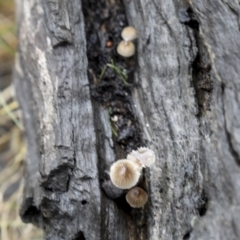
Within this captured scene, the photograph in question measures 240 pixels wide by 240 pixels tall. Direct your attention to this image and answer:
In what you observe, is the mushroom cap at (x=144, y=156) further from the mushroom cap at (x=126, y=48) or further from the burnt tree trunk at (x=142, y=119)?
the mushroom cap at (x=126, y=48)

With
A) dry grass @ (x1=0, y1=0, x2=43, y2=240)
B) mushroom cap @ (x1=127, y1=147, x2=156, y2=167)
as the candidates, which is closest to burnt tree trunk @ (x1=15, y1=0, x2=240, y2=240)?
mushroom cap @ (x1=127, y1=147, x2=156, y2=167)

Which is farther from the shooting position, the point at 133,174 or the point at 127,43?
the point at 127,43

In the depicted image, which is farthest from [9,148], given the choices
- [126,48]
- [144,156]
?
[144,156]

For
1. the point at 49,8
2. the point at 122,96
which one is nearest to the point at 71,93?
the point at 122,96

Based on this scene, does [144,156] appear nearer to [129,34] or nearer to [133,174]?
[133,174]

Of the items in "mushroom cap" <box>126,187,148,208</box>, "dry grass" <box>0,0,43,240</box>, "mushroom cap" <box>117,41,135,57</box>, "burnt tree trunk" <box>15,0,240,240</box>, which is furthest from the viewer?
"dry grass" <box>0,0,43,240</box>

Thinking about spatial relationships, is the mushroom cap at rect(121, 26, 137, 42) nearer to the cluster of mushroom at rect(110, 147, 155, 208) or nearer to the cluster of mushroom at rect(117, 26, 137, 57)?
the cluster of mushroom at rect(117, 26, 137, 57)

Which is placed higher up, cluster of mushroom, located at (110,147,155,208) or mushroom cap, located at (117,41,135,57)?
mushroom cap, located at (117,41,135,57)
